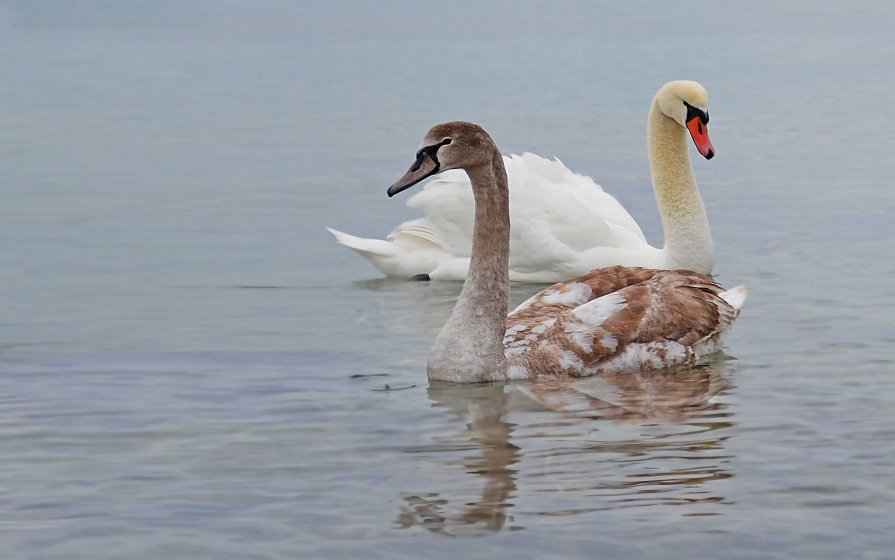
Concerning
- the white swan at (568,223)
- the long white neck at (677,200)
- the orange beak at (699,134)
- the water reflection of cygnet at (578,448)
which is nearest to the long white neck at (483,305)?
the water reflection of cygnet at (578,448)

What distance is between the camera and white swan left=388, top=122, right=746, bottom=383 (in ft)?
30.0

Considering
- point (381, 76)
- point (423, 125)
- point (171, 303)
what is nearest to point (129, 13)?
point (381, 76)

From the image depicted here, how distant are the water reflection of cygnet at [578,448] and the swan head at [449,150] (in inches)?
45.0

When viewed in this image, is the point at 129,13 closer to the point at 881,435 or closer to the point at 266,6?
the point at 266,6

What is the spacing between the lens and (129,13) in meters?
85.1

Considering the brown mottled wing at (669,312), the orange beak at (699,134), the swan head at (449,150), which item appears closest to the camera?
the swan head at (449,150)

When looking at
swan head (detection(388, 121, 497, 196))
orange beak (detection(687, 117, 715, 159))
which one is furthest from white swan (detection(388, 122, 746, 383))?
orange beak (detection(687, 117, 715, 159))

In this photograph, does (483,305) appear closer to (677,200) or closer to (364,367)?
(364,367)

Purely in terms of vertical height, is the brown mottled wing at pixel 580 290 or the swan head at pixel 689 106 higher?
the swan head at pixel 689 106

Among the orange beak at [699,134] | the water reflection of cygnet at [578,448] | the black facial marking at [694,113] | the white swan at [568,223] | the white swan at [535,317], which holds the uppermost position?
the black facial marking at [694,113]

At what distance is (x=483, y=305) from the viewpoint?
30.6 feet

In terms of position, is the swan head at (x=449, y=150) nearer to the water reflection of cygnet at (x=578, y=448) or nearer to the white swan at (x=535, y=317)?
the white swan at (x=535, y=317)

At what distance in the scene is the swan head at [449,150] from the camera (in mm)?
8977

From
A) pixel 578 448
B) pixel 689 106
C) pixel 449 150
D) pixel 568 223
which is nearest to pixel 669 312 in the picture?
pixel 449 150
